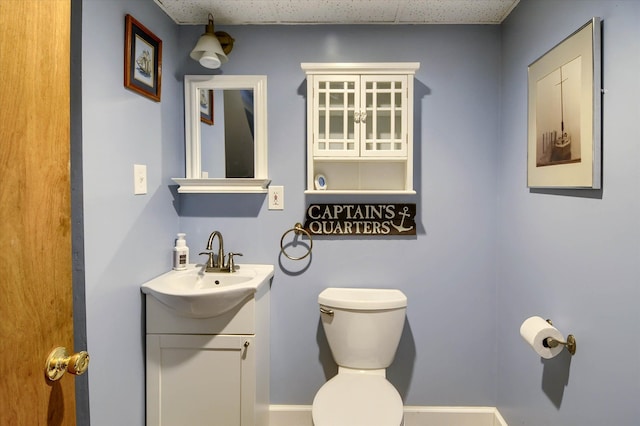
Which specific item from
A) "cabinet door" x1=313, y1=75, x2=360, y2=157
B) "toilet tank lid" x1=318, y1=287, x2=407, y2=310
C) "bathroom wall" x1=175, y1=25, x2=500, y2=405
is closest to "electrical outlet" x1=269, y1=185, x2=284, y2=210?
"bathroom wall" x1=175, y1=25, x2=500, y2=405

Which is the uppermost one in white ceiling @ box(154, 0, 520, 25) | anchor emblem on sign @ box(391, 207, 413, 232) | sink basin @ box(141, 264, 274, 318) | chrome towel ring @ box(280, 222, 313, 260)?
white ceiling @ box(154, 0, 520, 25)

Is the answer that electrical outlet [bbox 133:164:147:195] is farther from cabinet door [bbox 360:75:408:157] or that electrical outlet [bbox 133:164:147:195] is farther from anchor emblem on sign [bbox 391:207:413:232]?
anchor emblem on sign [bbox 391:207:413:232]

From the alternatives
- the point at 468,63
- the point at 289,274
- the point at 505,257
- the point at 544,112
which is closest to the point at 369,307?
the point at 289,274

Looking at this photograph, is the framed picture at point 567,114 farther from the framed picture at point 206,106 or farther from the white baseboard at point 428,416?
the framed picture at point 206,106

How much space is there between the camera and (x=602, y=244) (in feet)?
A: 3.78

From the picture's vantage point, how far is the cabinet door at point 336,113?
1801 mm

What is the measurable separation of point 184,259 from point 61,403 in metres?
1.15

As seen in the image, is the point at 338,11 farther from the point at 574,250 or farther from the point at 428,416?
the point at 428,416

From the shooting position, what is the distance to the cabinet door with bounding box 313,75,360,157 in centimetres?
180

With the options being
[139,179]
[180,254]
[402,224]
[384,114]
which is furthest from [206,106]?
[402,224]

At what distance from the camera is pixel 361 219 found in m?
1.97

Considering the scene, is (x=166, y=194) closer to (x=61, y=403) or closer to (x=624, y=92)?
(x=61, y=403)

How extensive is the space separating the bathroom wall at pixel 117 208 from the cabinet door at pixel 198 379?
0.07 meters

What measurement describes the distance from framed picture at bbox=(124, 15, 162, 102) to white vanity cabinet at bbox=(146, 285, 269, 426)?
884 millimetres
